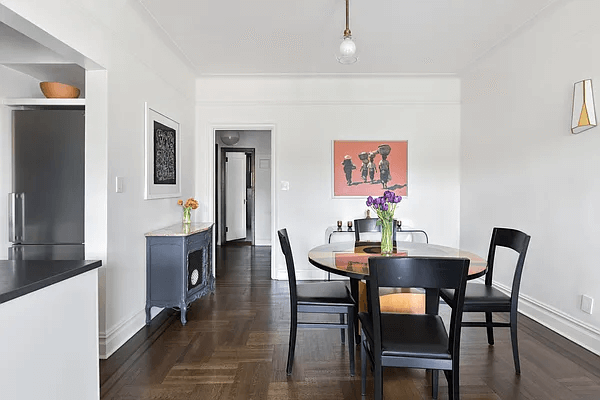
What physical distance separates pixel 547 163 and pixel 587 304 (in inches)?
46.7

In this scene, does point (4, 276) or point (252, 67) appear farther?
point (252, 67)

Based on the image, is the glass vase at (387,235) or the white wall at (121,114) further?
the glass vase at (387,235)

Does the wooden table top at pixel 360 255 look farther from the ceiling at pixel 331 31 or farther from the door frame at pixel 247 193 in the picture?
the door frame at pixel 247 193

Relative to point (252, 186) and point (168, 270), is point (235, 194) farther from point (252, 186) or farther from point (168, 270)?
point (168, 270)

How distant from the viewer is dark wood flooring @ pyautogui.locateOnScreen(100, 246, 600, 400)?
7.30 ft

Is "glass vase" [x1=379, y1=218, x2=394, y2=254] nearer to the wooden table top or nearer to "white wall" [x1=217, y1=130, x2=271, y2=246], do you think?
the wooden table top

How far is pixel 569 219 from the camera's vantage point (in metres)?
3.06

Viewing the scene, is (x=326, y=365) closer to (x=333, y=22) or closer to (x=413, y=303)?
(x=413, y=303)

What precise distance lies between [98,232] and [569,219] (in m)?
3.56

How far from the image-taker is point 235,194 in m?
8.43

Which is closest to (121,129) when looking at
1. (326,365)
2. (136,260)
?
(136,260)

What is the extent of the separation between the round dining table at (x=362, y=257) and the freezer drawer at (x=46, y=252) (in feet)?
5.65

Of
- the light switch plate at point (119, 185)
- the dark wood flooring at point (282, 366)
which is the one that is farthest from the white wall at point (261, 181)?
the light switch plate at point (119, 185)

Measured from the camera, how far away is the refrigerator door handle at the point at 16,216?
280 cm
